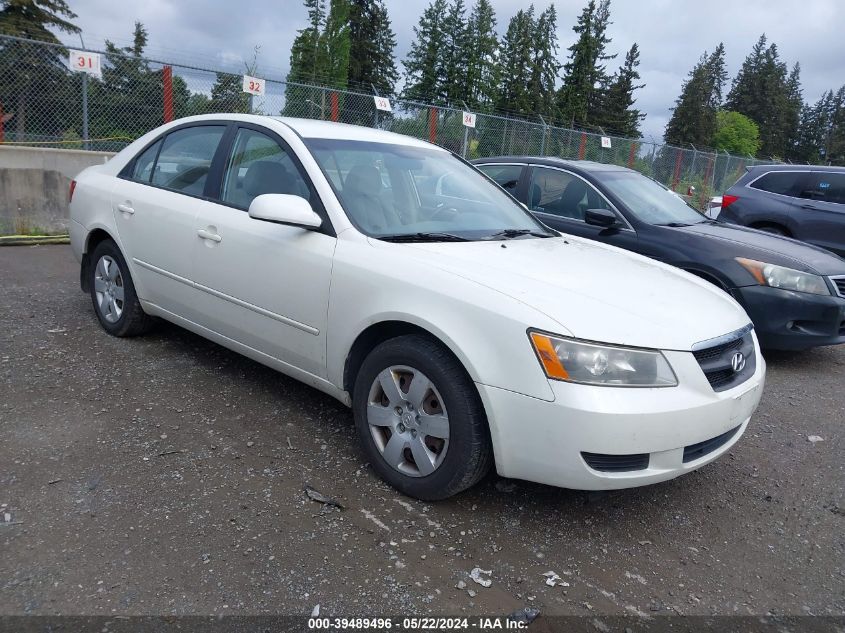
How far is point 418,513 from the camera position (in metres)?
2.82

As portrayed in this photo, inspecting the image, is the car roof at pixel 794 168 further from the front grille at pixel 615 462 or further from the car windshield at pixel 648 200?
the front grille at pixel 615 462

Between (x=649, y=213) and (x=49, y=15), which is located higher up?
(x=49, y=15)

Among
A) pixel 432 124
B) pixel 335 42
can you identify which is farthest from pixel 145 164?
pixel 335 42

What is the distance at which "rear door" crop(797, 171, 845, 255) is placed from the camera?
27.5 feet

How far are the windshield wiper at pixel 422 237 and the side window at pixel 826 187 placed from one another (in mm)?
7324

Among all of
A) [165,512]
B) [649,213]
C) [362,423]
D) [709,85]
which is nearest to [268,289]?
[362,423]

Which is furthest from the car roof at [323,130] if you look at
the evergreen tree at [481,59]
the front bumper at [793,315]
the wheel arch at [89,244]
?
the evergreen tree at [481,59]

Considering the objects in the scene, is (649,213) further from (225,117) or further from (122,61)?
(122,61)

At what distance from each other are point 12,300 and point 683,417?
5433mm

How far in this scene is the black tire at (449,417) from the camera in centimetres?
264

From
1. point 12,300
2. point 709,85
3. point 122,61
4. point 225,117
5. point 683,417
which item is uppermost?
point 709,85

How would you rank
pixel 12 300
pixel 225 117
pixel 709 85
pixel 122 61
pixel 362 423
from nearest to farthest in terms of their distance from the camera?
pixel 362 423
pixel 225 117
pixel 12 300
pixel 122 61
pixel 709 85

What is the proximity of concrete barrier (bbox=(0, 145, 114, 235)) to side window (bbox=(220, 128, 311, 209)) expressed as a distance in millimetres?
5788

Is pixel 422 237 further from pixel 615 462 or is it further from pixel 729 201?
pixel 729 201
